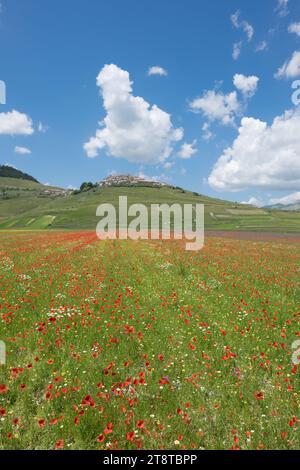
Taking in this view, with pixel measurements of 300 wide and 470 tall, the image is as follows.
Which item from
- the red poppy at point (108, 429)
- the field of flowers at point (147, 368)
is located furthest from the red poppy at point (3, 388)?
the red poppy at point (108, 429)

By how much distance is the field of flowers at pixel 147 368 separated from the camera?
4742mm

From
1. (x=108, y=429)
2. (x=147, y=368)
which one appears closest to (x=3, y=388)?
(x=108, y=429)

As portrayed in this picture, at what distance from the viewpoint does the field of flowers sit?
4742 mm

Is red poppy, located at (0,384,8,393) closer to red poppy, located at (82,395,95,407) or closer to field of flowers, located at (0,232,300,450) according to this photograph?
field of flowers, located at (0,232,300,450)

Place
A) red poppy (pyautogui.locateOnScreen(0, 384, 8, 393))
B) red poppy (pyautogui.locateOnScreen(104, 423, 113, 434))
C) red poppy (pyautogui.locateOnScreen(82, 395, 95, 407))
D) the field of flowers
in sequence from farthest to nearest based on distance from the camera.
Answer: red poppy (pyautogui.locateOnScreen(0, 384, 8, 393)) < red poppy (pyautogui.locateOnScreen(82, 395, 95, 407)) < the field of flowers < red poppy (pyautogui.locateOnScreen(104, 423, 113, 434))

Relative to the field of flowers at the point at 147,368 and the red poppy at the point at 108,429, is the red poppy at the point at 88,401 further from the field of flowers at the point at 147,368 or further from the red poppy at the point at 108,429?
the red poppy at the point at 108,429

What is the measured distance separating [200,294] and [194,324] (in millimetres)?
3400

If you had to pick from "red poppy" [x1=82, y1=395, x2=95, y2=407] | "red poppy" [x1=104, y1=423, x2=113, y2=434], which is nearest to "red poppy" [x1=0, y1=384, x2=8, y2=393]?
"red poppy" [x1=82, y1=395, x2=95, y2=407]

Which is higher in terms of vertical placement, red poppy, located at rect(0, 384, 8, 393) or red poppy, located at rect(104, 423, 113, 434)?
red poppy, located at rect(0, 384, 8, 393)

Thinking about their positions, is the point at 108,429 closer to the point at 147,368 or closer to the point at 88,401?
the point at 88,401

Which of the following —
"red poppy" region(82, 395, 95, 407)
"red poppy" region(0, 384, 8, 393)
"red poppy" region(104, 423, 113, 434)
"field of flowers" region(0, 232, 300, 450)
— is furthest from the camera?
"red poppy" region(0, 384, 8, 393)

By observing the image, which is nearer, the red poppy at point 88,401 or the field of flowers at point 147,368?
the field of flowers at point 147,368

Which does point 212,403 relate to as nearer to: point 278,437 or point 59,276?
point 278,437
